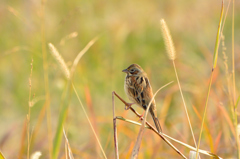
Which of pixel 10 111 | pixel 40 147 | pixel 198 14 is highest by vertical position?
pixel 198 14

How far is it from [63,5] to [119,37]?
4917mm

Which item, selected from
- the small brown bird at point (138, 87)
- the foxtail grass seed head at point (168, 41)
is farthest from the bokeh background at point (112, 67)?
the foxtail grass seed head at point (168, 41)

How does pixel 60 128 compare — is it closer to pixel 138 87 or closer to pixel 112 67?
pixel 138 87

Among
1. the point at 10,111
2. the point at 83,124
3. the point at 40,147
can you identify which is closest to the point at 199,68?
the point at 83,124

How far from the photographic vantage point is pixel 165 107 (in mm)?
5098

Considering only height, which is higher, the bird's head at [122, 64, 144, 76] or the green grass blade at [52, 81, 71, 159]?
the bird's head at [122, 64, 144, 76]

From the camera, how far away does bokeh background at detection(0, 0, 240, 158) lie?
16.1ft

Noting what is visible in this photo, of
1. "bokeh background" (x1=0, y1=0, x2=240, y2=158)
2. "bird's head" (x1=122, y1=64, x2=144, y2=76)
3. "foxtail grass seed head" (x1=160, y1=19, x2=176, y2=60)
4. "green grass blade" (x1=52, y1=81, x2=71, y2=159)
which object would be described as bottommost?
"green grass blade" (x1=52, y1=81, x2=71, y2=159)

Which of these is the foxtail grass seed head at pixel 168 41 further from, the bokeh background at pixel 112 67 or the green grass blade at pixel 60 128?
the bokeh background at pixel 112 67

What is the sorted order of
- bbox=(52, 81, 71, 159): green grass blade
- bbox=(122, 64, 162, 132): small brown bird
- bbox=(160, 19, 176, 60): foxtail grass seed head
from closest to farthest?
bbox=(52, 81, 71, 159): green grass blade < bbox=(160, 19, 176, 60): foxtail grass seed head < bbox=(122, 64, 162, 132): small brown bird

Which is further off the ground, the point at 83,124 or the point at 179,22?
the point at 179,22

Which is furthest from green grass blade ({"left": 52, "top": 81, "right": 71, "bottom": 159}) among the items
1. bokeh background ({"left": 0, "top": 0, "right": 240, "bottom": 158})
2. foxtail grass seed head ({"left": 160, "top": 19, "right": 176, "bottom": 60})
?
bokeh background ({"left": 0, "top": 0, "right": 240, "bottom": 158})

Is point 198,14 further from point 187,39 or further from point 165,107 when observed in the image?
point 165,107

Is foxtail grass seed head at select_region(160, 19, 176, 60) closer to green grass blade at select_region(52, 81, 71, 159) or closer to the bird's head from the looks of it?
green grass blade at select_region(52, 81, 71, 159)
